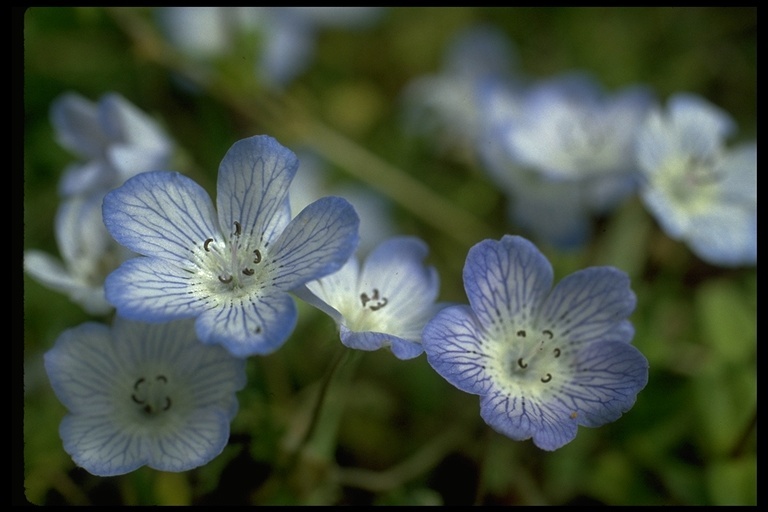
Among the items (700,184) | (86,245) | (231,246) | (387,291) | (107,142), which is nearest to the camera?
(231,246)

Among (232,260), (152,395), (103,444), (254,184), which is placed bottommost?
(103,444)

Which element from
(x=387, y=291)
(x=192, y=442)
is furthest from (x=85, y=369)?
(x=387, y=291)

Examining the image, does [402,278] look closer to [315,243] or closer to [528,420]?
[315,243]

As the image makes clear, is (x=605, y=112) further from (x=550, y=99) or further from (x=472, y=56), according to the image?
(x=472, y=56)

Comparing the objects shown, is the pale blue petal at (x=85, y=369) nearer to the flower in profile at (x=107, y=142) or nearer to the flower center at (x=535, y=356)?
the flower in profile at (x=107, y=142)

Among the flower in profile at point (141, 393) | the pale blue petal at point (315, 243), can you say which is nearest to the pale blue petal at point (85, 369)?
the flower in profile at point (141, 393)
